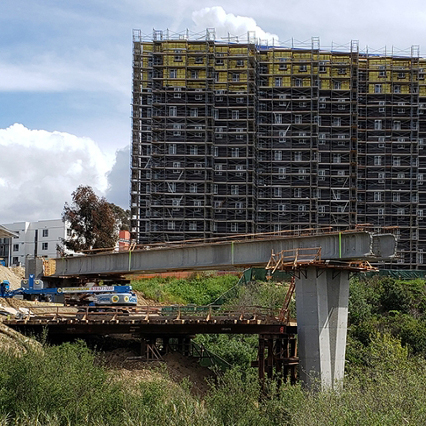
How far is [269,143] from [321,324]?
164 feet

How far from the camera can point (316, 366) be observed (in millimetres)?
41406

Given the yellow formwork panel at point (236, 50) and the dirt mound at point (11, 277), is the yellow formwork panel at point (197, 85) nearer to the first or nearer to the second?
the yellow formwork panel at point (236, 50)

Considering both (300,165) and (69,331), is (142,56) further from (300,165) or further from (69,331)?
(69,331)

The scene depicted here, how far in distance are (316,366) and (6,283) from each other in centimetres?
2558

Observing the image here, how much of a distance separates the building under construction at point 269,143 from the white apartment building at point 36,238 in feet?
104

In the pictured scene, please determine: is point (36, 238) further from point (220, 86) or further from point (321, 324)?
point (321, 324)

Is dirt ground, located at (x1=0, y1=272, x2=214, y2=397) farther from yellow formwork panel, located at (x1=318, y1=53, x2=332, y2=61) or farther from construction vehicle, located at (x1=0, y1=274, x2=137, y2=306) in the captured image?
yellow formwork panel, located at (x1=318, y1=53, x2=332, y2=61)

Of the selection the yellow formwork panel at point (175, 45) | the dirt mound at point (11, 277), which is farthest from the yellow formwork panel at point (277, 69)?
the dirt mound at point (11, 277)

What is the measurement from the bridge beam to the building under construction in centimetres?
2917

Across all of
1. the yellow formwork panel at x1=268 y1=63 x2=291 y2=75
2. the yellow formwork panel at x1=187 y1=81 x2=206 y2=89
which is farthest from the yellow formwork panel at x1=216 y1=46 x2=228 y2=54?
the yellow formwork panel at x1=268 y1=63 x2=291 y2=75

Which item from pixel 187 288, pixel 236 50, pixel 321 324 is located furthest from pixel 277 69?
pixel 321 324

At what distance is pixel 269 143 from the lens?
89.8 metres

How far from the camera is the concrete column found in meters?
41.6

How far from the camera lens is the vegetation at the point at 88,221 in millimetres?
74812
